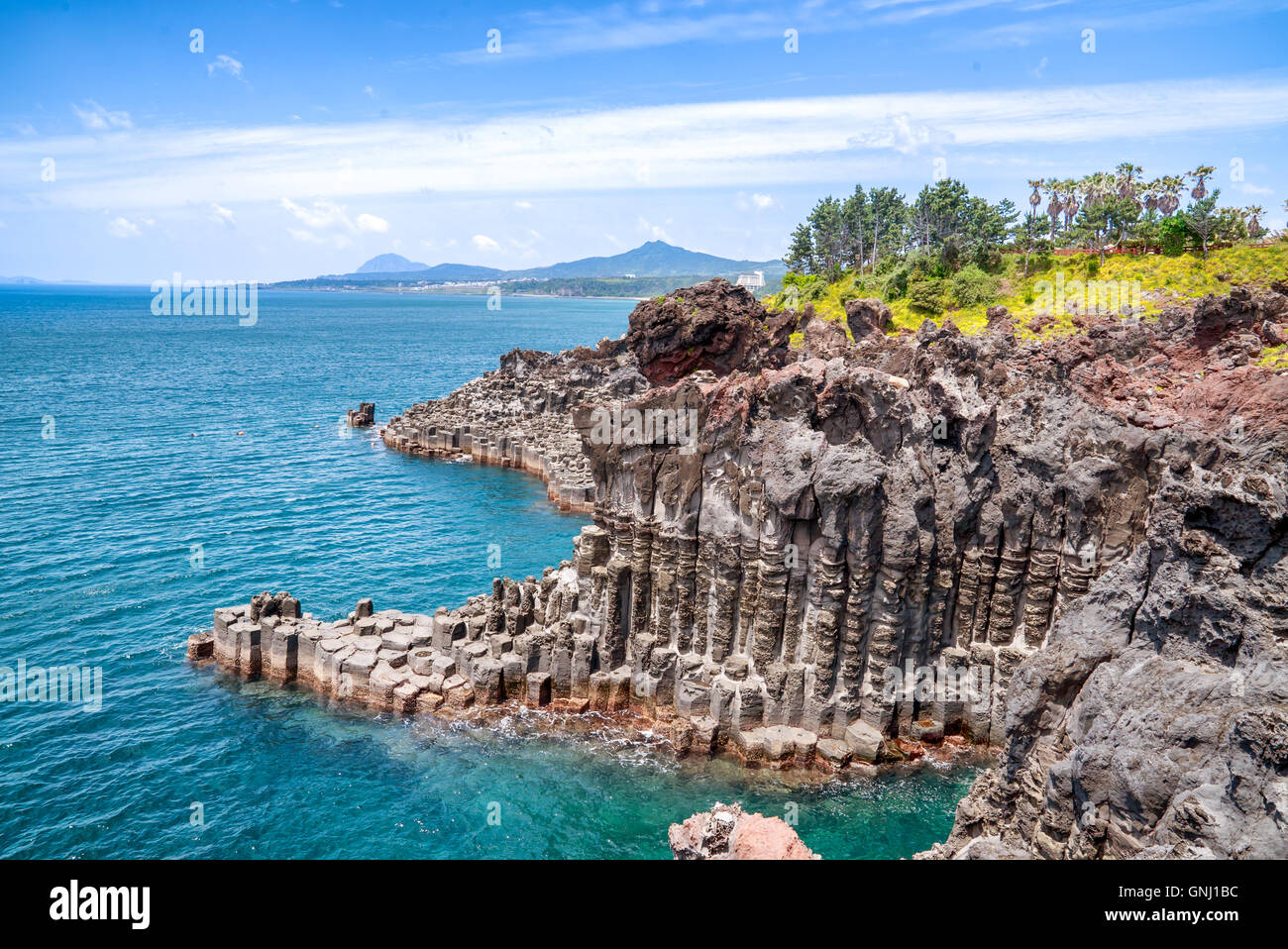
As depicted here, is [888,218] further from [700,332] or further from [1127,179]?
[700,332]

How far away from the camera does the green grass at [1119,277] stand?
249ft

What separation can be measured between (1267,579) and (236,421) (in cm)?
11106

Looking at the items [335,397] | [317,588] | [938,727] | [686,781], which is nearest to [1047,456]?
[938,727]

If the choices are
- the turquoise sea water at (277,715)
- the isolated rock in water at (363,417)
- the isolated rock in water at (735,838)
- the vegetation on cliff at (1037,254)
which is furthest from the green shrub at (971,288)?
the isolated rock in water at (735,838)

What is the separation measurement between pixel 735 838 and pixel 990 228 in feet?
371

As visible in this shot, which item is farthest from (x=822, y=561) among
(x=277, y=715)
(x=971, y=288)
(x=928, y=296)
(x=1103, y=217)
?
(x=1103, y=217)

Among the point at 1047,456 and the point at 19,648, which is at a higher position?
the point at 1047,456

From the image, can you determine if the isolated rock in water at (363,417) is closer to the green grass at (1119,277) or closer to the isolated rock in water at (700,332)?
the isolated rock in water at (700,332)

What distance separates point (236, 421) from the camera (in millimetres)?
105688

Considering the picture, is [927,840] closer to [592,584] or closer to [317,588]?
[592,584]

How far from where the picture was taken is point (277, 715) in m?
35.9

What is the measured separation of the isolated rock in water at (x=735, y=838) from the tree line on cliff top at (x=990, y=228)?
89.5 m

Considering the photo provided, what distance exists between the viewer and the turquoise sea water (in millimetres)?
28422
